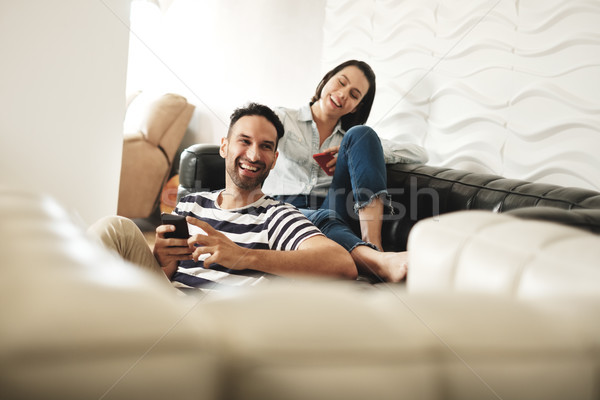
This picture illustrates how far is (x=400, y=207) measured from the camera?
1.59 m

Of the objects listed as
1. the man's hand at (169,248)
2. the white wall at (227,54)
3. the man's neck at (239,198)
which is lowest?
the man's hand at (169,248)

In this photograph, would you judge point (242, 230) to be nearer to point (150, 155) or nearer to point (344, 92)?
point (344, 92)

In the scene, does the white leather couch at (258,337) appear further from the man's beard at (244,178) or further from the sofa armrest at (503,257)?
the man's beard at (244,178)

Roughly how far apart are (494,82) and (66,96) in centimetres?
142

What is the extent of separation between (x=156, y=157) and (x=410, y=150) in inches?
74.7

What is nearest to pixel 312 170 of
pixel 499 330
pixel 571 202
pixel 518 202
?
pixel 518 202

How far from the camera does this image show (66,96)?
98 centimetres

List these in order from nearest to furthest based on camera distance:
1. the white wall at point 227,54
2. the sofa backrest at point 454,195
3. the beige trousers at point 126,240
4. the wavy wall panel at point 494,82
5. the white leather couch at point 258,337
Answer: the white leather couch at point 258,337
the beige trousers at point 126,240
the sofa backrest at point 454,195
the wavy wall panel at point 494,82
the white wall at point 227,54

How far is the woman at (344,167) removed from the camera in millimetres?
1471

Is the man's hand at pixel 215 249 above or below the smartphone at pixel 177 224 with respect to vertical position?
below

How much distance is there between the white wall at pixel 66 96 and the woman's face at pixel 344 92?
40.3 inches

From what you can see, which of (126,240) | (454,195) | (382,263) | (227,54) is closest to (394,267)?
(382,263)

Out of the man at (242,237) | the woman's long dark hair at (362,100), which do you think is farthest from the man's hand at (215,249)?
the woman's long dark hair at (362,100)

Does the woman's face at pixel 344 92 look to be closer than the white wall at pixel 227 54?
Yes
